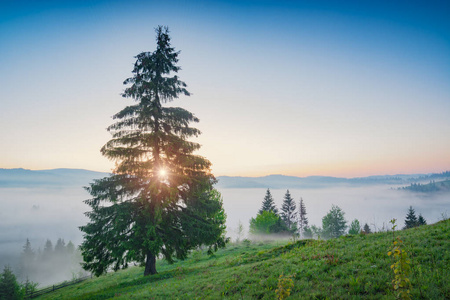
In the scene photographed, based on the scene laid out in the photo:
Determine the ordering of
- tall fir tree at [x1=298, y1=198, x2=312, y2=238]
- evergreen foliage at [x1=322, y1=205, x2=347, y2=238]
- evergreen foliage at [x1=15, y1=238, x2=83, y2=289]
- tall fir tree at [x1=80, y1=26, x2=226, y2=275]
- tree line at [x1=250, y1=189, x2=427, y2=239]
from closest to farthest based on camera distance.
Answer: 1. tall fir tree at [x1=80, y1=26, x2=226, y2=275]
2. tree line at [x1=250, y1=189, x2=427, y2=239]
3. evergreen foliage at [x1=322, y1=205, x2=347, y2=238]
4. tall fir tree at [x1=298, y1=198, x2=312, y2=238]
5. evergreen foliage at [x1=15, y1=238, x2=83, y2=289]

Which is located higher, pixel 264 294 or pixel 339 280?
pixel 339 280

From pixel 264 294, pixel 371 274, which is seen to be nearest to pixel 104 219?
pixel 264 294

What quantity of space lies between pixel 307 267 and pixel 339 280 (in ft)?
6.29

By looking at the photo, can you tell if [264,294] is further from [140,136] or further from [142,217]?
[140,136]

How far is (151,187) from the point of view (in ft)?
44.5

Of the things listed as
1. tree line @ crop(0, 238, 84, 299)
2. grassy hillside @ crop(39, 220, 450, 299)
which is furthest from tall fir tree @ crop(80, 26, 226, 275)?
tree line @ crop(0, 238, 84, 299)

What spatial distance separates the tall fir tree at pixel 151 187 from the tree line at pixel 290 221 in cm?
3960

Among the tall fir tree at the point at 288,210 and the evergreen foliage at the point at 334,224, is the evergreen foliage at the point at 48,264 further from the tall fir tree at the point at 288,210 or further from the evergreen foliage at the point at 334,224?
the evergreen foliage at the point at 334,224

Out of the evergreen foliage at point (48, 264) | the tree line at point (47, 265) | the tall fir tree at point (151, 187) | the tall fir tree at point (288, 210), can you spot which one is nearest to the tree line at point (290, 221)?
the tall fir tree at point (288, 210)

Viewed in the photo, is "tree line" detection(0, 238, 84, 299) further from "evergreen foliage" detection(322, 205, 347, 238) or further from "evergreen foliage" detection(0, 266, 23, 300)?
"evergreen foliage" detection(322, 205, 347, 238)

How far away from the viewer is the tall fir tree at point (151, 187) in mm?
13438

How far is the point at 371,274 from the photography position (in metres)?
6.63

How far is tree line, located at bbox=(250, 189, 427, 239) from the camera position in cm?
5140

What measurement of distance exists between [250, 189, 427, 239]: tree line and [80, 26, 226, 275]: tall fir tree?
39597mm
